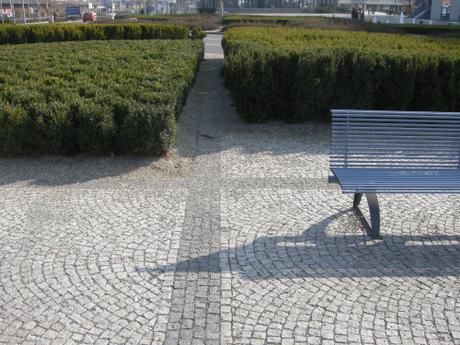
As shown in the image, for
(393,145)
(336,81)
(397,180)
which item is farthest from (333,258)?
(336,81)

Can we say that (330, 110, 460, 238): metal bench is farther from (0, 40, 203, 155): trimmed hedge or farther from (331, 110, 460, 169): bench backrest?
(0, 40, 203, 155): trimmed hedge

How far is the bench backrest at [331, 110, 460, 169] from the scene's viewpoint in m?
5.41

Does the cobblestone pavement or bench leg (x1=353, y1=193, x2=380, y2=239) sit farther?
bench leg (x1=353, y1=193, x2=380, y2=239)

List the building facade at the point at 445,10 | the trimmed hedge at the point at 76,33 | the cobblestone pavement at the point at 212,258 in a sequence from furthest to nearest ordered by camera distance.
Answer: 1. the building facade at the point at 445,10
2. the trimmed hedge at the point at 76,33
3. the cobblestone pavement at the point at 212,258

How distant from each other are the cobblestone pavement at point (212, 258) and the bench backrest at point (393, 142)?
56 centimetres

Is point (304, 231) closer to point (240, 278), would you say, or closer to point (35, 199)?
point (240, 278)

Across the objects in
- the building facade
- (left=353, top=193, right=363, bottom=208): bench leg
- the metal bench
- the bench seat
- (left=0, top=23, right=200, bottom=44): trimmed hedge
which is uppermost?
the building facade

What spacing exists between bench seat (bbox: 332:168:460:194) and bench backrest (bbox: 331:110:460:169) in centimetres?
11

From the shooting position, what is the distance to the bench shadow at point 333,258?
172 inches

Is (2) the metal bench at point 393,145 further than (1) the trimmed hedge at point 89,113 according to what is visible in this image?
No

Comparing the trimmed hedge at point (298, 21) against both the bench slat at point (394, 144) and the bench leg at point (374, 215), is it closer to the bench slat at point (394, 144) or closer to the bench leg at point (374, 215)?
the bench slat at point (394, 144)

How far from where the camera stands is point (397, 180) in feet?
16.4

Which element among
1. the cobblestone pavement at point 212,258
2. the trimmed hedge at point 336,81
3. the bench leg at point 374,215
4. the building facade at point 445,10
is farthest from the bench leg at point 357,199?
the building facade at point 445,10

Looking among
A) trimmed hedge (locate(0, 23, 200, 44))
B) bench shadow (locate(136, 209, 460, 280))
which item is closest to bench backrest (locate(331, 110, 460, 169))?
bench shadow (locate(136, 209, 460, 280))
